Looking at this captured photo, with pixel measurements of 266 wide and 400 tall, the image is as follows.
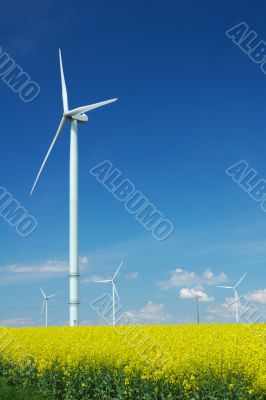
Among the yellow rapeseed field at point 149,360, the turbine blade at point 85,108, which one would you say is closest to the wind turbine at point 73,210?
the turbine blade at point 85,108

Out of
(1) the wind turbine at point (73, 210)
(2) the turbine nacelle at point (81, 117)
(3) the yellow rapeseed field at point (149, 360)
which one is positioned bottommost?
(3) the yellow rapeseed field at point (149, 360)

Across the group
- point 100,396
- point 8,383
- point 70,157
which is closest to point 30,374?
point 8,383

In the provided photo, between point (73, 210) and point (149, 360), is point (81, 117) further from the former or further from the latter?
point (149, 360)

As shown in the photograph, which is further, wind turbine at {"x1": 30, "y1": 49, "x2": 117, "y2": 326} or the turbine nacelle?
the turbine nacelle

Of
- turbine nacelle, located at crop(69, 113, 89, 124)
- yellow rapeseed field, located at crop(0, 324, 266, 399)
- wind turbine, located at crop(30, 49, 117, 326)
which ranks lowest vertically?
yellow rapeseed field, located at crop(0, 324, 266, 399)

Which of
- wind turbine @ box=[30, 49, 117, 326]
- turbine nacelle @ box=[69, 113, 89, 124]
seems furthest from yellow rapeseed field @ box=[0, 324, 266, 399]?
turbine nacelle @ box=[69, 113, 89, 124]

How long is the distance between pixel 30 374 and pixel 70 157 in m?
22.2

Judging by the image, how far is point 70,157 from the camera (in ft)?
127

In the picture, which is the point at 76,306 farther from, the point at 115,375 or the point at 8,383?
the point at 115,375

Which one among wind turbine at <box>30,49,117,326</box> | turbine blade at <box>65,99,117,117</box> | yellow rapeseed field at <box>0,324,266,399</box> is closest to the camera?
yellow rapeseed field at <box>0,324,266,399</box>

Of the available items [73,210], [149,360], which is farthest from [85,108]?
[149,360]

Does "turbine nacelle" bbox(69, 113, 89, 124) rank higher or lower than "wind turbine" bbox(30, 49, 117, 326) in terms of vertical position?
higher

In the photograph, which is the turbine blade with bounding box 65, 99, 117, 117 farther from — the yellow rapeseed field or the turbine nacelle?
the yellow rapeseed field

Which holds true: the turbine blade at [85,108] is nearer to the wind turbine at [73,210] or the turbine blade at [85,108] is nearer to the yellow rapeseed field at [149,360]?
the wind turbine at [73,210]
